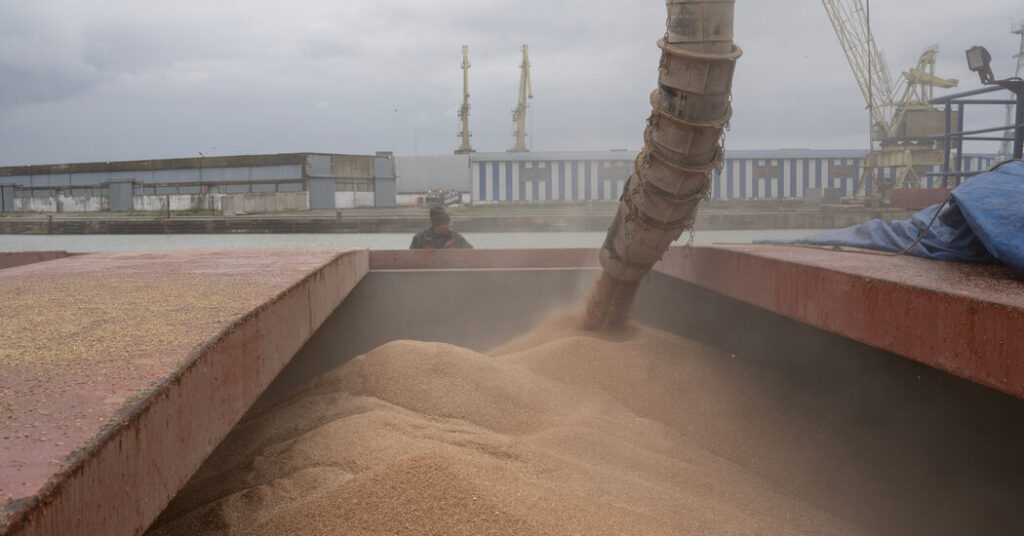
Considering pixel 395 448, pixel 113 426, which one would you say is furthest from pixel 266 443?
pixel 113 426

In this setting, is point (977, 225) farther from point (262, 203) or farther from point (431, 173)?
point (431, 173)

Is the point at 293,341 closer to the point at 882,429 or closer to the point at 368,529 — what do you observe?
the point at 368,529

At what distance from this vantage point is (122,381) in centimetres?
133

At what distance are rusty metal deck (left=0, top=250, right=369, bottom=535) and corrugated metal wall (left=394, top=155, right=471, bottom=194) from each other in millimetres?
38125

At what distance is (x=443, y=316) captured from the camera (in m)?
5.66

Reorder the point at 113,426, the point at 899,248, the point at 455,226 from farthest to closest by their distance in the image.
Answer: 1. the point at 455,226
2. the point at 899,248
3. the point at 113,426

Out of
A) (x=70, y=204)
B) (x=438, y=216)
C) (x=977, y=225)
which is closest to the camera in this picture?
(x=977, y=225)

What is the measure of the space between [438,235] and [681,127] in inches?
200

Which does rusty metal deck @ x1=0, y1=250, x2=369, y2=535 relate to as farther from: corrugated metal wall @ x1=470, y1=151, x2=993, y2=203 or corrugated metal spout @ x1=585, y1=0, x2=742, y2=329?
corrugated metal wall @ x1=470, y1=151, x2=993, y2=203

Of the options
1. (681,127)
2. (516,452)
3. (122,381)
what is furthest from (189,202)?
(122,381)

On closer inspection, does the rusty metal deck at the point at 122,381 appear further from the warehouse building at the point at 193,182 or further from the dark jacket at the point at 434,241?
the warehouse building at the point at 193,182

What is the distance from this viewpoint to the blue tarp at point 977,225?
9.07ft

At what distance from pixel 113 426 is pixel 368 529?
77cm

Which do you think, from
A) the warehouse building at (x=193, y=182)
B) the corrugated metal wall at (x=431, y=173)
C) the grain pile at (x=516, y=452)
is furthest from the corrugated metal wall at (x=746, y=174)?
the grain pile at (x=516, y=452)
